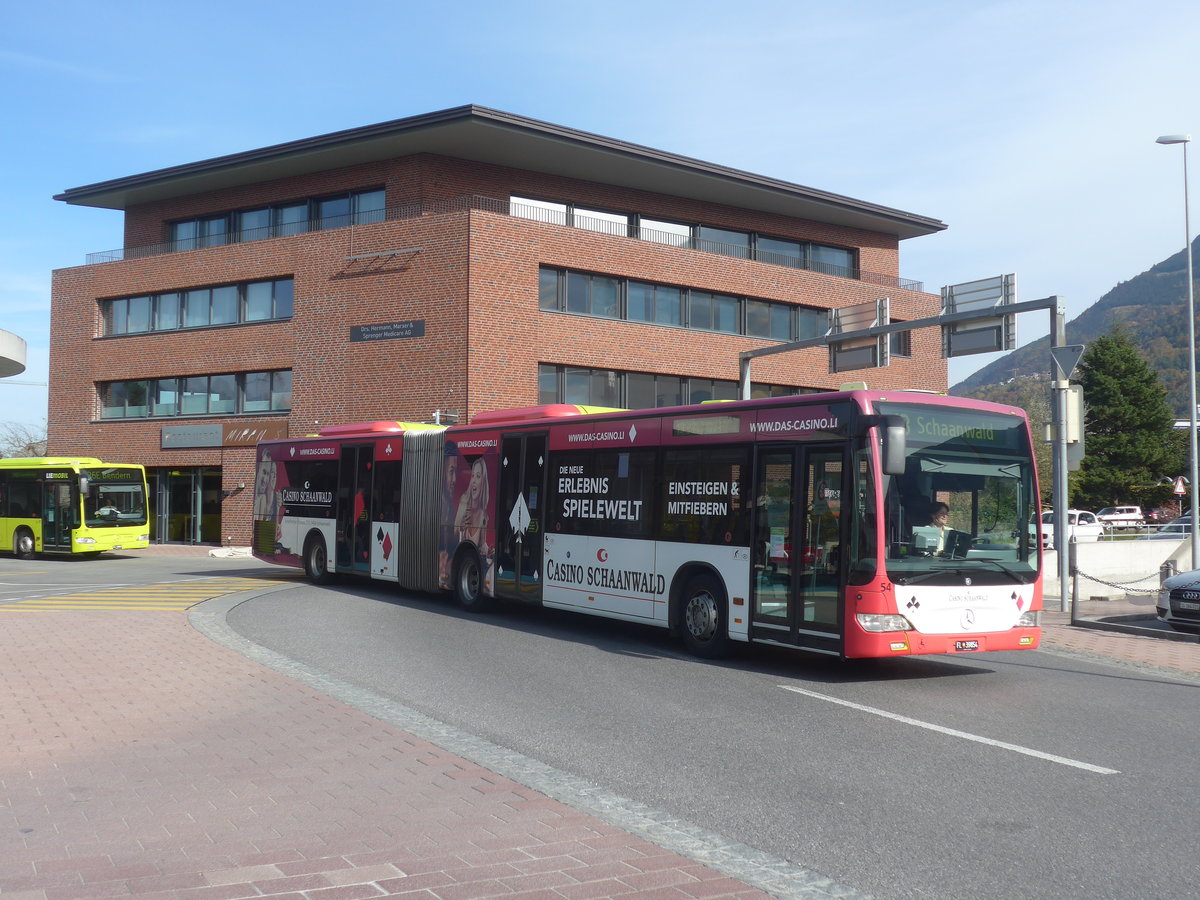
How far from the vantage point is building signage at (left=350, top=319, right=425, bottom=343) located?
32.2 m

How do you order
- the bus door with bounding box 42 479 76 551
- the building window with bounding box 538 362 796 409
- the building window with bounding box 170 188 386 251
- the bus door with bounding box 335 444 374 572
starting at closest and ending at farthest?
the bus door with bounding box 335 444 374 572
the bus door with bounding box 42 479 76 551
the building window with bounding box 538 362 796 409
the building window with bounding box 170 188 386 251

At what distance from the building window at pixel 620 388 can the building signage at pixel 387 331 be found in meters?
3.76

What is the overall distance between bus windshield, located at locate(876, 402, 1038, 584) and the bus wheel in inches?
90.0

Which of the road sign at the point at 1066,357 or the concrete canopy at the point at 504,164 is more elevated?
the concrete canopy at the point at 504,164

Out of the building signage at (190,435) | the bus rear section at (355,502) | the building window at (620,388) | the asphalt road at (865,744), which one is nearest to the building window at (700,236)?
the building window at (620,388)

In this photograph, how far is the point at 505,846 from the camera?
5.08m

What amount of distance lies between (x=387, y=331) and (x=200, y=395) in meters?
8.70

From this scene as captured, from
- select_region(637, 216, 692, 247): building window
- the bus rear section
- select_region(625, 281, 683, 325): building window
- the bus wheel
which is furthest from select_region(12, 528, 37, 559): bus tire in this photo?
the bus wheel

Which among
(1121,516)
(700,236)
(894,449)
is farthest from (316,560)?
(1121,516)

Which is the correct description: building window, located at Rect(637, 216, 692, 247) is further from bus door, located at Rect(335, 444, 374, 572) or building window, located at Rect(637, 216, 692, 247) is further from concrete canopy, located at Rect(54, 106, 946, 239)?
bus door, located at Rect(335, 444, 374, 572)

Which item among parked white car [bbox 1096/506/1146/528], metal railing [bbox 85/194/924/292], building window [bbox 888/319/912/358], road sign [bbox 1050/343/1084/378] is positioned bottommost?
parked white car [bbox 1096/506/1146/528]

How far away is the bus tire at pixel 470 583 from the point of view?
1652 cm

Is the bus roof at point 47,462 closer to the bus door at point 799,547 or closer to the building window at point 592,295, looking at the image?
the building window at point 592,295

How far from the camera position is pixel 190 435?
3722 cm
